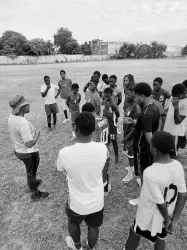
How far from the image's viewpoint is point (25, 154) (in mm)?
3199

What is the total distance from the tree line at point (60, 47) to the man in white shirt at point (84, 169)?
60925mm

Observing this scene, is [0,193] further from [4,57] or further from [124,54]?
[124,54]

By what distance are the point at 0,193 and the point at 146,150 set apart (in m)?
3.07

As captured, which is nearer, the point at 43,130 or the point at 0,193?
the point at 0,193

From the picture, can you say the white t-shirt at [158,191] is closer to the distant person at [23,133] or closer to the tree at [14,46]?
the distant person at [23,133]

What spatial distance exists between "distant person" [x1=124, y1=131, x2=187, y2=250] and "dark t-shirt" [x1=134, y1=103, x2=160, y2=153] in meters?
0.92

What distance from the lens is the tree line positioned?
57.6m

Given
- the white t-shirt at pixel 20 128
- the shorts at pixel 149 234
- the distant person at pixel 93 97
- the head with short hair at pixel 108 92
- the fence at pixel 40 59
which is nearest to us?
the shorts at pixel 149 234

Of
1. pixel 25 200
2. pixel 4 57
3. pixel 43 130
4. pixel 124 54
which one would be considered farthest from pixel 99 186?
pixel 124 54

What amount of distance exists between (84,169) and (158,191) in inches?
29.9

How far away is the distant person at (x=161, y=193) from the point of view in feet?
5.91

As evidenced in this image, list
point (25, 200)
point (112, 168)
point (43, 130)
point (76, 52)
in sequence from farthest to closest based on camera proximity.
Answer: point (76, 52), point (43, 130), point (112, 168), point (25, 200)

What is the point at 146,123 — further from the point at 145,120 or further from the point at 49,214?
the point at 49,214

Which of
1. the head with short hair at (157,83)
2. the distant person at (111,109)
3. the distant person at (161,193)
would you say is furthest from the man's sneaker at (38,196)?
the head with short hair at (157,83)
